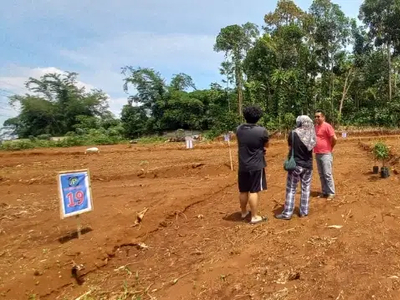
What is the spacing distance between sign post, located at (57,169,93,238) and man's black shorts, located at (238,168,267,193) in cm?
222

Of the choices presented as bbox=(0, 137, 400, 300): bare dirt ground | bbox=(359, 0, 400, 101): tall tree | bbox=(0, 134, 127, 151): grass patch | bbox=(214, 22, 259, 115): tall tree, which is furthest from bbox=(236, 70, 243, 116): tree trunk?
bbox=(0, 137, 400, 300): bare dirt ground

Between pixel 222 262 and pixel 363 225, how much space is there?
192 centimetres

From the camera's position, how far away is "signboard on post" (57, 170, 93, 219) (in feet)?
15.5

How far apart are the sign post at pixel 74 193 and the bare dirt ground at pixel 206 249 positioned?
1.28 feet

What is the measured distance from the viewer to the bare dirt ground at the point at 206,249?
342cm

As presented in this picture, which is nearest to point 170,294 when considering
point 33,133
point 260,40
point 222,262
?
point 222,262

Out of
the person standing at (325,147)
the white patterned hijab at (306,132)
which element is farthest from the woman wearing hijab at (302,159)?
the person standing at (325,147)

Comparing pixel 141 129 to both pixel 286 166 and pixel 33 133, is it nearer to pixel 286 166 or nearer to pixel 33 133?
pixel 33 133

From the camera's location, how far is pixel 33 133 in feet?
124

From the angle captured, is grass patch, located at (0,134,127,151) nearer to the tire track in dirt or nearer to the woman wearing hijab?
the tire track in dirt

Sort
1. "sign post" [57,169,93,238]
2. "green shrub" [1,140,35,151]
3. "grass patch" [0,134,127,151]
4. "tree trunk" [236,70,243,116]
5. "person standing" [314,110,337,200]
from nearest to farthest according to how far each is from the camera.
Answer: "sign post" [57,169,93,238]
"person standing" [314,110,337,200]
"green shrub" [1,140,35,151]
"grass patch" [0,134,127,151]
"tree trunk" [236,70,243,116]

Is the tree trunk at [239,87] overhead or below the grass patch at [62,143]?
overhead

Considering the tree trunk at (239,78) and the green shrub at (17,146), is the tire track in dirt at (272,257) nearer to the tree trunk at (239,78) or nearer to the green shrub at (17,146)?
the tree trunk at (239,78)

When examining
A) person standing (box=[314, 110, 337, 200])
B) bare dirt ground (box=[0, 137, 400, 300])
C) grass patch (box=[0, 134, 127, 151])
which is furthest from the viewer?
grass patch (box=[0, 134, 127, 151])
